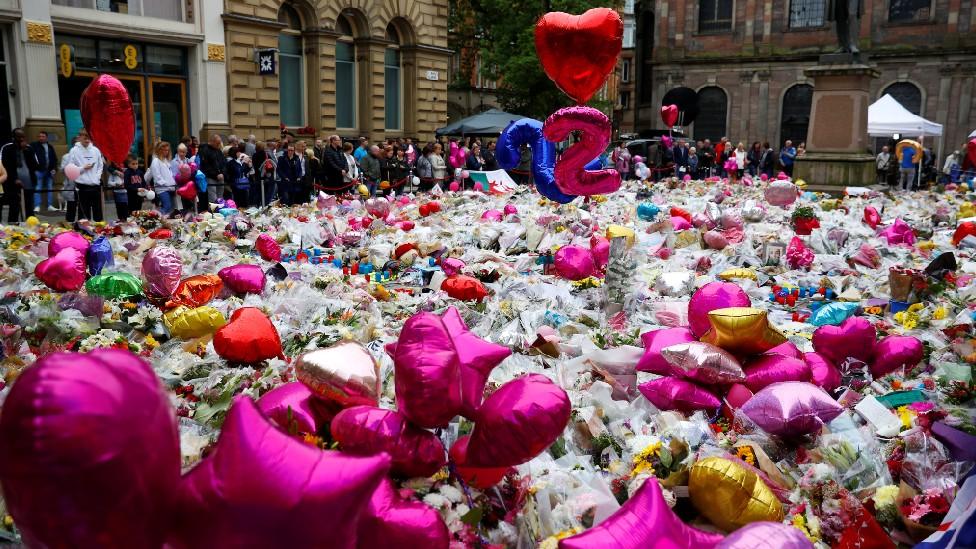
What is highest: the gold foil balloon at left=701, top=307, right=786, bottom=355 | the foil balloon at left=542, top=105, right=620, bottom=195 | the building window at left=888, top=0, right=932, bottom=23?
the building window at left=888, top=0, right=932, bottom=23

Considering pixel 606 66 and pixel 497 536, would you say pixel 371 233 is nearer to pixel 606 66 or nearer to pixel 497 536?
pixel 606 66

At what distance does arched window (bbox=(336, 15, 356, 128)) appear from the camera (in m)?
21.0

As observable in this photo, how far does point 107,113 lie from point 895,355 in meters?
7.85

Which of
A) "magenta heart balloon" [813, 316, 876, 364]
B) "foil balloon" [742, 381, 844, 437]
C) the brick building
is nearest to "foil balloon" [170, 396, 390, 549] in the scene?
"foil balloon" [742, 381, 844, 437]

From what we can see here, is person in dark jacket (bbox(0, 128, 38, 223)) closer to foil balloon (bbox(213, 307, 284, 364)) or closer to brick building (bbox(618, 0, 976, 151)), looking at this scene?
foil balloon (bbox(213, 307, 284, 364))

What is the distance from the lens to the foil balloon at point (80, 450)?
1.37m

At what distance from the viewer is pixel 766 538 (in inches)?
73.7

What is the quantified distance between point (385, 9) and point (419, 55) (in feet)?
5.85

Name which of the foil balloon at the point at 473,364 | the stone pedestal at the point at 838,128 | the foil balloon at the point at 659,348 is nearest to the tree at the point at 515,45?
the stone pedestal at the point at 838,128

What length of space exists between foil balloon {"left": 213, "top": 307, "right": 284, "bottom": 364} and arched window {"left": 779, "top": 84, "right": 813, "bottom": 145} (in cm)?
3508

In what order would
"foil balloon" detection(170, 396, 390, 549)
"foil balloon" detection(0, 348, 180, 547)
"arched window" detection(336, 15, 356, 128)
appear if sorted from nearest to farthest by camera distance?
"foil balloon" detection(0, 348, 180, 547)
"foil balloon" detection(170, 396, 390, 549)
"arched window" detection(336, 15, 356, 128)

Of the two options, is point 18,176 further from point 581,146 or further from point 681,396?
point 681,396

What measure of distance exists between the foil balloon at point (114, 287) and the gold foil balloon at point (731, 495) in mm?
3718

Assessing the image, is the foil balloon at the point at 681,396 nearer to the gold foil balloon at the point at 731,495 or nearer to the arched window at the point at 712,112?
the gold foil balloon at the point at 731,495
